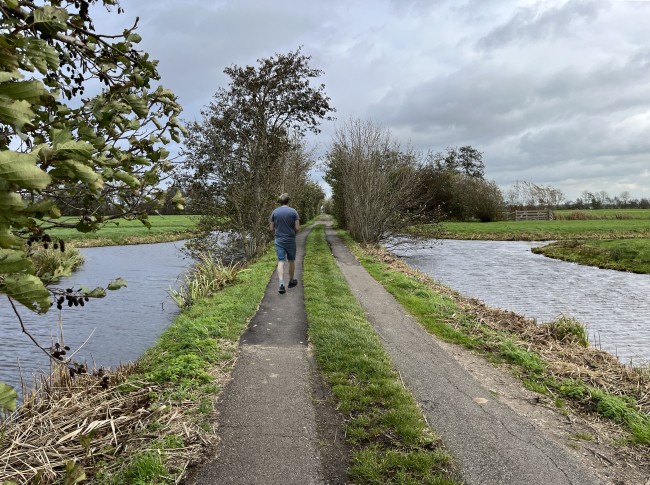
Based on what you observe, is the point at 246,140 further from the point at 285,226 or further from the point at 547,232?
the point at 547,232

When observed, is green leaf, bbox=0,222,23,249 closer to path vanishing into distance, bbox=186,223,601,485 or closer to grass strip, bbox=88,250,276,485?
grass strip, bbox=88,250,276,485

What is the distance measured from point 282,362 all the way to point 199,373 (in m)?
1.13

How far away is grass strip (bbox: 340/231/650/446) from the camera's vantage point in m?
5.30

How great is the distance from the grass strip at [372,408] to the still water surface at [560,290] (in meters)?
4.72

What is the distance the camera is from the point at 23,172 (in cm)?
90

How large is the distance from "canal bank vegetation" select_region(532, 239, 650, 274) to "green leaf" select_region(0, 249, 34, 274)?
24178mm

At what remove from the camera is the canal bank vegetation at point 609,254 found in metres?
22.0

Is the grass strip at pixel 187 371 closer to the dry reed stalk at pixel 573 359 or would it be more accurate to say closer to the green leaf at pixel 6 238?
the green leaf at pixel 6 238

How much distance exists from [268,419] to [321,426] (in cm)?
54

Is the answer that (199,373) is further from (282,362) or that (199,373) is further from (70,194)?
(70,194)

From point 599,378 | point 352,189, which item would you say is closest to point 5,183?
point 599,378

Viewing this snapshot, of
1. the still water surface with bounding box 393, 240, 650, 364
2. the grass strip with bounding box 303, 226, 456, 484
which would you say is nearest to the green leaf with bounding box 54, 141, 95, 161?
the grass strip with bounding box 303, 226, 456, 484

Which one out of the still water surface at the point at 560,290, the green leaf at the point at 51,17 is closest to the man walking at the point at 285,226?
the still water surface at the point at 560,290

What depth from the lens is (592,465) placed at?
408 centimetres
